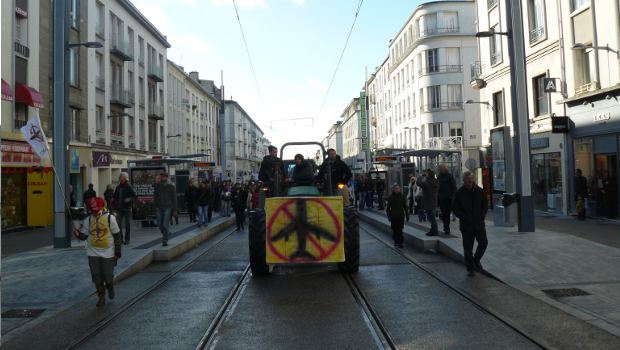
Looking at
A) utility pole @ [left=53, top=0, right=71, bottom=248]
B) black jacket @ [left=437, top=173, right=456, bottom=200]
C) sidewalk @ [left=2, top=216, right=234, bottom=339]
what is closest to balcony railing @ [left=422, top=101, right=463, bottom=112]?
black jacket @ [left=437, top=173, right=456, bottom=200]

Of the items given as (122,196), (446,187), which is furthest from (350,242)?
(122,196)

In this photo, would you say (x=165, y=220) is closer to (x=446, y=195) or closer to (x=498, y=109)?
(x=446, y=195)

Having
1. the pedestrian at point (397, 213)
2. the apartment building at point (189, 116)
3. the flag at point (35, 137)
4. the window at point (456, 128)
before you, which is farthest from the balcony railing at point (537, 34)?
the apartment building at point (189, 116)

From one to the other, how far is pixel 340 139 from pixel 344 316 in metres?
118

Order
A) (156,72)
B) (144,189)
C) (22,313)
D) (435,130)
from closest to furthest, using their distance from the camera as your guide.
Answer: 1. (22,313)
2. (144,189)
3. (156,72)
4. (435,130)

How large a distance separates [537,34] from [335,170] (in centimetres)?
1632

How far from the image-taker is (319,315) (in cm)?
665

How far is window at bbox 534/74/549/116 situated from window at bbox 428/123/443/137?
24.1m

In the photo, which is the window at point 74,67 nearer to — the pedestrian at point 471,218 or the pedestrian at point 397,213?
the pedestrian at point 397,213

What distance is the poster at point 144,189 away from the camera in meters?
19.4

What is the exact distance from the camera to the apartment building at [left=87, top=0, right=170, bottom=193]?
1176 inches

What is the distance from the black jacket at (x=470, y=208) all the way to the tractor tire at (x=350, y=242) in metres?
1.80

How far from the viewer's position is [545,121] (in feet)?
71.6

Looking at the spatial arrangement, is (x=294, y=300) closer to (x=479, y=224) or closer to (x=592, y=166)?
(x=479, y=224)
